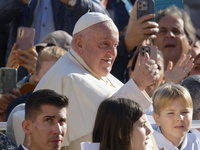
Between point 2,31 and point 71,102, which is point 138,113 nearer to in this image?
point 71,102

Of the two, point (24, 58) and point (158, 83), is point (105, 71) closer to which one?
point (158, 83)

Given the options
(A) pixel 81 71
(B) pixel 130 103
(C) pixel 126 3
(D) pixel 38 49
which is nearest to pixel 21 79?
(D) pixel 38 49

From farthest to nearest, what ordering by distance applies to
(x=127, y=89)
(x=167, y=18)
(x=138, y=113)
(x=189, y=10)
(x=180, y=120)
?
(x=189, y=10) → (x=167, y=18) → (x=180, y=120) → (x=127, y=89) → (x=138, y=113)

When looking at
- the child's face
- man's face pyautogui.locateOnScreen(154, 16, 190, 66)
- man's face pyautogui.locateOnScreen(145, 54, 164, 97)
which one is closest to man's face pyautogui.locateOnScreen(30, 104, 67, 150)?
the child's face

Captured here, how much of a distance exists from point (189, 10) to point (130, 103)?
5220 mm

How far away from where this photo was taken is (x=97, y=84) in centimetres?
470

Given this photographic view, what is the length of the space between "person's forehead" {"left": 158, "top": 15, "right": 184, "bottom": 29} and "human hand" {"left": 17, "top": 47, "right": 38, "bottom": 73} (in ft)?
6.19

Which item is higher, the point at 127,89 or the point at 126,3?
the point at 126,3

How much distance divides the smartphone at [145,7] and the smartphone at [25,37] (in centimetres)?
126

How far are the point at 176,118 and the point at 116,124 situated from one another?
1132 mm

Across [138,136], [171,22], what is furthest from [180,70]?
[138,136]

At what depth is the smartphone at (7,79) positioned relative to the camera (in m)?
5.71

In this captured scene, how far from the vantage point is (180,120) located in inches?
185

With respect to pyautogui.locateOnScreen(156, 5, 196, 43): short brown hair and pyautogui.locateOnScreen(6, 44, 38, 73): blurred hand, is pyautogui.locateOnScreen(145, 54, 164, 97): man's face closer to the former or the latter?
pyautogui.locateOnScreen(156, 5, 196, 43): short brown hair
